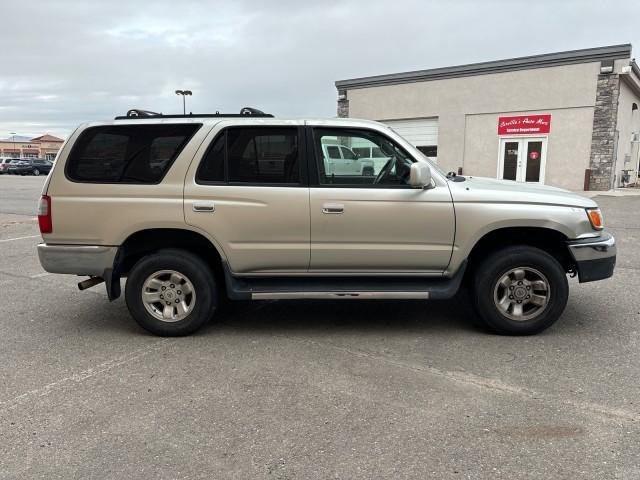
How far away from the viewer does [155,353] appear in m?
4.37

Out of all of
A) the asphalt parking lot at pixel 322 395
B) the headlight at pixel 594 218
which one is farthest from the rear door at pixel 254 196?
the headlight at pixel 594 218

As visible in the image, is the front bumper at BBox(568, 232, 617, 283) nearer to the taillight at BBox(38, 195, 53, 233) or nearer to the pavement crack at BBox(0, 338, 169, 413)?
the pavement crack at BBox(0, 338, 169, 413)

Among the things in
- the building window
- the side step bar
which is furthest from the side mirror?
the building window

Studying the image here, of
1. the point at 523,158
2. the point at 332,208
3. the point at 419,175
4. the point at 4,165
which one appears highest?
the point at 523,158

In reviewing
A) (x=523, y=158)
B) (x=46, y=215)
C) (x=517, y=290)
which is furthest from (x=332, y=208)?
(x=523, y=158)

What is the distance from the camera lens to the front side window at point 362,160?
4566 millimetres

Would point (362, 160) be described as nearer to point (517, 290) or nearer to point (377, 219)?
point (377, 219)

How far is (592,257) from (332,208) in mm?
2319

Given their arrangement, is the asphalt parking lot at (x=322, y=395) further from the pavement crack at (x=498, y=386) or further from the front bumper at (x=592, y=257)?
the front bumper at (x=592, y=257)

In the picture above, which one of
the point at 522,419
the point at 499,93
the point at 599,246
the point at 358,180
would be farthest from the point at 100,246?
the point at 499,93

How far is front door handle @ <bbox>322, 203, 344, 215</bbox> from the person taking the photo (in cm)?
447

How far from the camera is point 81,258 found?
4609 mm

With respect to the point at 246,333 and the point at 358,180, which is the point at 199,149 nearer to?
the point at 358,180

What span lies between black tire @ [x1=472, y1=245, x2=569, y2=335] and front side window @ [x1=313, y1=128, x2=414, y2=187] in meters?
1.09
